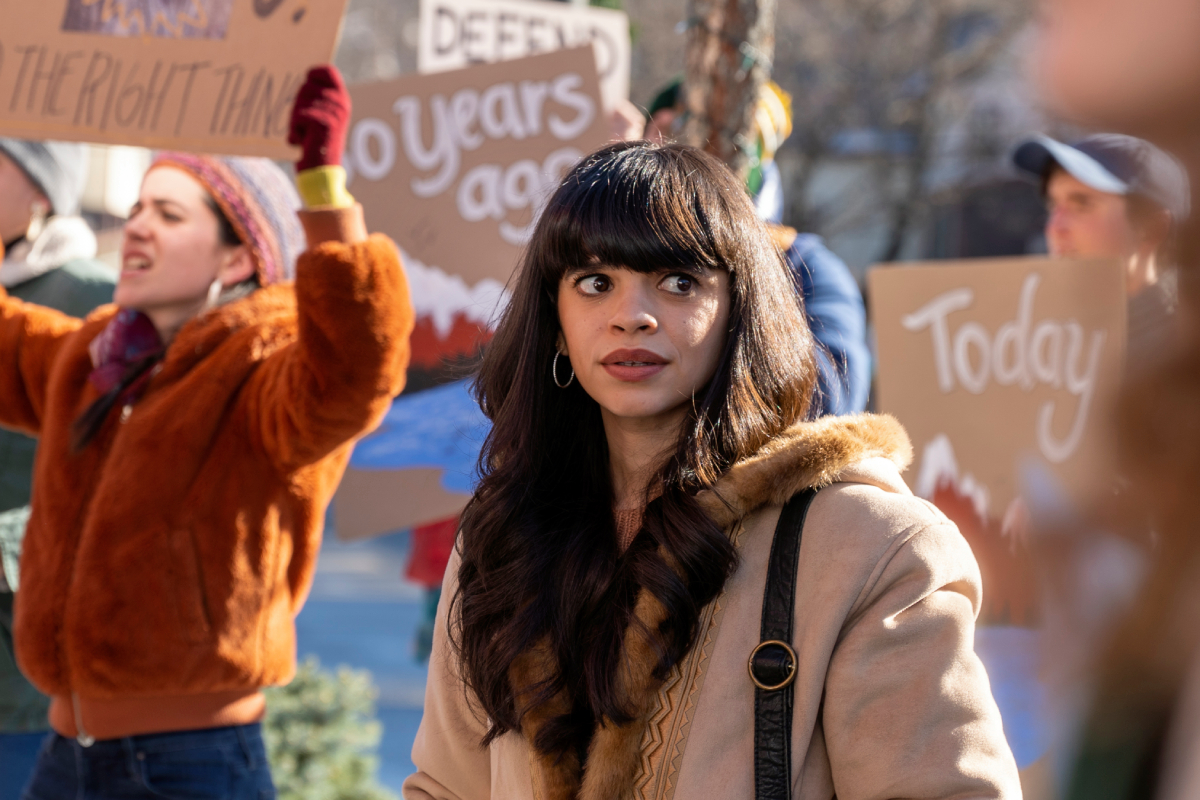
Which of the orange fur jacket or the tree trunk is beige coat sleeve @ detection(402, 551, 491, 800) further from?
the tree trunk

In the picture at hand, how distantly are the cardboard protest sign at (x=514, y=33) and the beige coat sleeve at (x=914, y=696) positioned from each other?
115 inches

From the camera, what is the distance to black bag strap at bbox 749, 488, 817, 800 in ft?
4.86

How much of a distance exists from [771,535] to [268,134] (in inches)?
69.6

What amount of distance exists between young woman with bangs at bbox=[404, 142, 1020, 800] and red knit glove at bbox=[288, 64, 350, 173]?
35.0 inches

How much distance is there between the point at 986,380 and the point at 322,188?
1940mm

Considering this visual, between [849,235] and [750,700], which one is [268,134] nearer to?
[750,700]

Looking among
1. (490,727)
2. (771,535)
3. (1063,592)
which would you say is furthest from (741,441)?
(1063,592)

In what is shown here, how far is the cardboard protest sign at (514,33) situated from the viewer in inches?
163

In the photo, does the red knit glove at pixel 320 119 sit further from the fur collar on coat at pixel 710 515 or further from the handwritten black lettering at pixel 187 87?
the fur collar on coat at pixel 710 515

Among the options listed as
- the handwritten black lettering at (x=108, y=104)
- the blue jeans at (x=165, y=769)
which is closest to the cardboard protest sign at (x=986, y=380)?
the blue jeans at (x=165, y=769)

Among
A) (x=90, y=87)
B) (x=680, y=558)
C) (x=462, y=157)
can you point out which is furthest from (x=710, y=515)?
(x=462, y=157)

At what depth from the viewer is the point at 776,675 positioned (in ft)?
4.94

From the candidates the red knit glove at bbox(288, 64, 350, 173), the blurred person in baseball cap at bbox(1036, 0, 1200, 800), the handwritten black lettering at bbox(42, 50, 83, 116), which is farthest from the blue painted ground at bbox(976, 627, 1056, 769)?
the handwritten black lettering at bbox(42, 50, 83, 116)

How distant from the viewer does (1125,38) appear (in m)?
0.35
